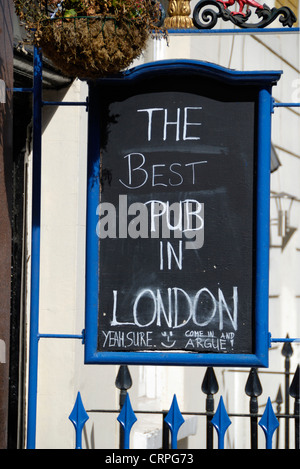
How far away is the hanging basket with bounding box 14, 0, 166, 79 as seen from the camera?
338 cm

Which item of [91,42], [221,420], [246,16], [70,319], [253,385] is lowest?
[221,420]

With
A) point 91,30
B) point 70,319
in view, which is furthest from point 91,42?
point 70,319

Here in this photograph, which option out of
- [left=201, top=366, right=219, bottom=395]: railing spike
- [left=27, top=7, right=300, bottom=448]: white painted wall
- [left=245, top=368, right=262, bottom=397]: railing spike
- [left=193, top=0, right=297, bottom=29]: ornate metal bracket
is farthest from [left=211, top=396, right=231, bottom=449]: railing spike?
[left=193, top=0, right=297, bottom=29]: ornate metal bracket

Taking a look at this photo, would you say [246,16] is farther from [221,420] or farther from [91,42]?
[221,420]

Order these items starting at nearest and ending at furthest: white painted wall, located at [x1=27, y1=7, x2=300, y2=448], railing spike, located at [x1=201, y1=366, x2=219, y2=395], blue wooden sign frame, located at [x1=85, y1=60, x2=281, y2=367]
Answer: blue wooden sign frame, located at [x1=85, y1=60, x2=281, y2=367], railing spike, located at [x1=201, y1=366, x2=219, y2=395], white painted wall, located at [x1=27, y1=7, x2=300, y2=448]

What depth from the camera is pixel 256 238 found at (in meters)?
3.63

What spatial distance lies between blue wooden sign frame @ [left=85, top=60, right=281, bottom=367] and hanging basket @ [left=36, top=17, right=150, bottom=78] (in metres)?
0.16

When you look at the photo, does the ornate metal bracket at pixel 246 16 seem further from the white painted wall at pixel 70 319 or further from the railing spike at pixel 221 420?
the railing spike at pixel 221 420

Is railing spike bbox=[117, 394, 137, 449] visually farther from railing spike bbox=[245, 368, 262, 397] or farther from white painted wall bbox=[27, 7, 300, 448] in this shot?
white painted wall bbox=[27, 7, 300, 448]

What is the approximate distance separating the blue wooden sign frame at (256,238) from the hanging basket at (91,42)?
6.3 inches

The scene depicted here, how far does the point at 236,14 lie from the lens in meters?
4.17

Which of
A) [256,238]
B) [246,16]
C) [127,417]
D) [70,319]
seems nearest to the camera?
[256,238]

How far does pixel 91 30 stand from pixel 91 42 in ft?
0.18

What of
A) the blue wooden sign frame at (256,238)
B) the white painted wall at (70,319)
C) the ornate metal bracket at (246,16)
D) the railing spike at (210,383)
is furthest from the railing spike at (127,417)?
the ornate metal bracket at (246,16)
